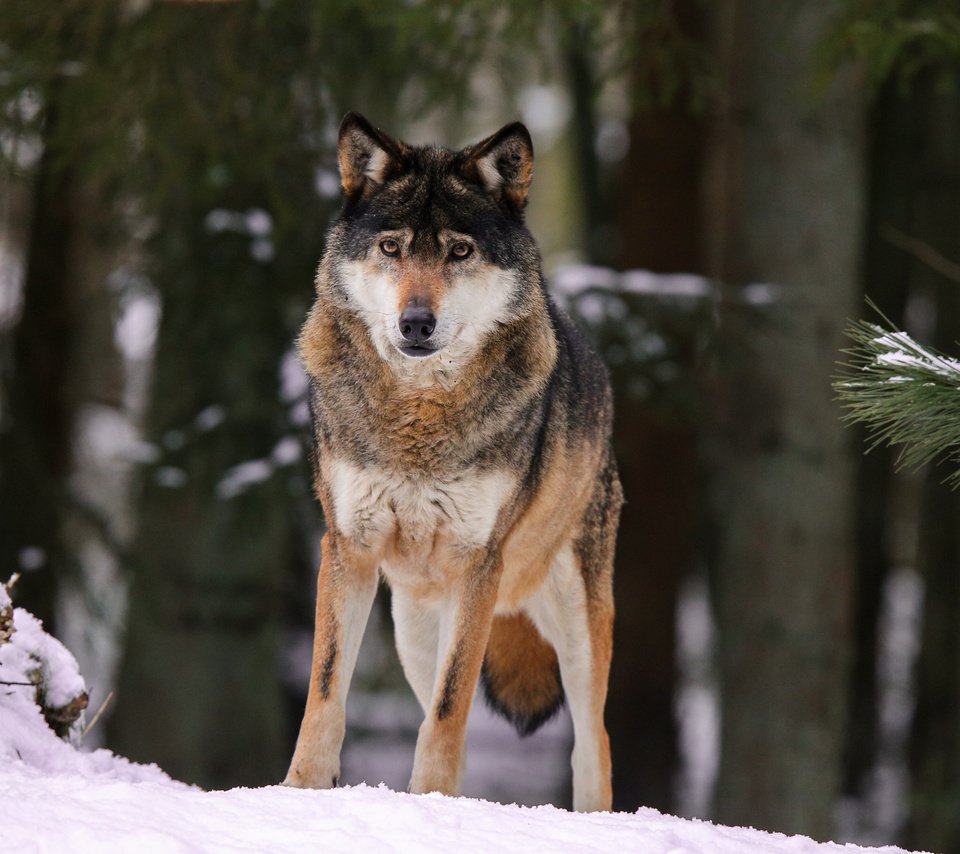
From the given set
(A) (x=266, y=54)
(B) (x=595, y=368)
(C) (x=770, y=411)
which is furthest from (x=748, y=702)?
(A) (x=266, y=54)

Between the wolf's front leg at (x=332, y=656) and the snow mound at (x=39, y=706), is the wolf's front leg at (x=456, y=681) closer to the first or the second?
the wolf's front leg at (x=332, y=656)

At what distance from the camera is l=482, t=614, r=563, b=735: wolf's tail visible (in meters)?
5.83

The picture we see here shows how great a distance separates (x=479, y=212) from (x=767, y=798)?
6.61 meters

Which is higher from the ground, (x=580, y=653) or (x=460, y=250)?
(x=460, y=250)

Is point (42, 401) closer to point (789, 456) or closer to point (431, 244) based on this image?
point (789, 456)

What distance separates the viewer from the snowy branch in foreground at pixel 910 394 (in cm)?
381

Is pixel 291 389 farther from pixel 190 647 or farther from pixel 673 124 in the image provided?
pixel 673 124

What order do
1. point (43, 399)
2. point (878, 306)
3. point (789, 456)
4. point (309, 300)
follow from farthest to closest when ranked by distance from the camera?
point (878, 306) < point (43, 399) < point (789, 456) < point (309, 300)

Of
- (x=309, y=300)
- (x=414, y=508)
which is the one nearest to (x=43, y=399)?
(x=309, y=300)

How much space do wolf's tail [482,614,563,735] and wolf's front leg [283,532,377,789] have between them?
1087mm

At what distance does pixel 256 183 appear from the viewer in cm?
982

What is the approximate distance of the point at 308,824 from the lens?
11.0 ft

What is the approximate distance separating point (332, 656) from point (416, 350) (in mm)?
1100

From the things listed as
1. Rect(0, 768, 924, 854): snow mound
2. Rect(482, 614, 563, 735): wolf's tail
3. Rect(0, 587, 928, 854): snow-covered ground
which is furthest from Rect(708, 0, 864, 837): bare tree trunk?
Rect(0, 768, 924, 854): snow mound
